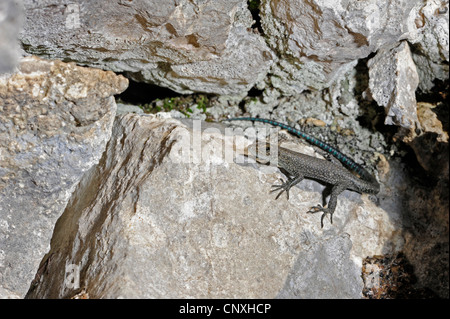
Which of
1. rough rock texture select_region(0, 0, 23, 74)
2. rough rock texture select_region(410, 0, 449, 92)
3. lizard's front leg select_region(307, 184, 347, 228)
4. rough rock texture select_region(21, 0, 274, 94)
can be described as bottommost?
lizard's front leg select_region(307, 184, 347, 228)

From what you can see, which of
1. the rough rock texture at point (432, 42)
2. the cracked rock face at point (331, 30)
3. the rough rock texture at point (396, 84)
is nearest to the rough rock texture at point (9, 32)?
the cracked rock face at point (331, 30)

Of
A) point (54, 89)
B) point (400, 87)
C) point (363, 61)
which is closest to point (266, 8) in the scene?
point (363, 61)

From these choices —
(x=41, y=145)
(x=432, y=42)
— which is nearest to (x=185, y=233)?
(x=41, y=145)

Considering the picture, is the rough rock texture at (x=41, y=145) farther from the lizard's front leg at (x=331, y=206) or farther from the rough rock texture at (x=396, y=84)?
the rough rock texture at (x=396, y=84)

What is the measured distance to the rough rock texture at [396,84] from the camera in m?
3.42

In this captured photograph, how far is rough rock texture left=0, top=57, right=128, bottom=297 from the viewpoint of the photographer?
241 cm

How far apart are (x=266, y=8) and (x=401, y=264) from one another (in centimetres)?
243

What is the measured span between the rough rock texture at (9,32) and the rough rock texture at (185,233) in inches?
39.6

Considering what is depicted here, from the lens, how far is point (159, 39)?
111 inches

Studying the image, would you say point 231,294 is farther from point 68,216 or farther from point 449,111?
point 449,111

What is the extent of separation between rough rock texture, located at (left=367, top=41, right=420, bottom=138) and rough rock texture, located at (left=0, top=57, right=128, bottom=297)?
2.23 m

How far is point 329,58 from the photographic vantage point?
129 inches

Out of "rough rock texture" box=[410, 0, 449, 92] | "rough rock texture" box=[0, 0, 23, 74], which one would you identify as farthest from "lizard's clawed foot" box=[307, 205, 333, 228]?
"rough rock texture" box=[0, 0, 23, 74]

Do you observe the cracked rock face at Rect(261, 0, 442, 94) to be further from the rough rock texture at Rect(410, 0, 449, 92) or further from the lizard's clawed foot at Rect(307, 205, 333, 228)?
the lizard's clawed foot at Rect(307, 205, 333, 228)
